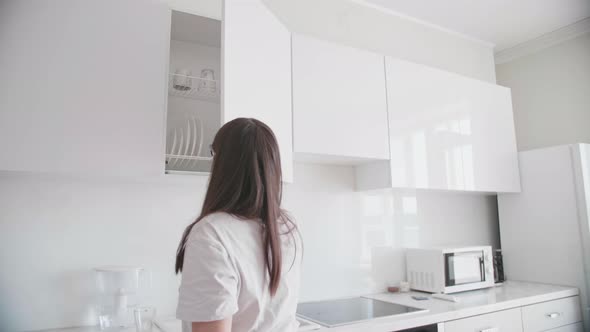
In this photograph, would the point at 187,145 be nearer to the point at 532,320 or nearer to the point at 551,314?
the point at 532,320

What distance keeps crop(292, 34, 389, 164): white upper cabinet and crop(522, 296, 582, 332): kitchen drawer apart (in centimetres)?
116

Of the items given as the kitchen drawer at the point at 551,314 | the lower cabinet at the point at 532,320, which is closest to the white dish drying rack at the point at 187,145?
the lower cabinet at the point at 532,320

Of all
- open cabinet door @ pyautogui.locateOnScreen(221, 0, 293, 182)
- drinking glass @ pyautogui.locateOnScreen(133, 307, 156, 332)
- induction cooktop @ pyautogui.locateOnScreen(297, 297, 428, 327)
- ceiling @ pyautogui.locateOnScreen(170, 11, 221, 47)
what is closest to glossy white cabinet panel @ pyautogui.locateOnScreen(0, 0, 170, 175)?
ceiling @ pyautogui.locateOnScreen(170, 11, 221, 47)

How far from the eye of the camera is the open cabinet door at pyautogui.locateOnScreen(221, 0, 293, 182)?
137 centimetres

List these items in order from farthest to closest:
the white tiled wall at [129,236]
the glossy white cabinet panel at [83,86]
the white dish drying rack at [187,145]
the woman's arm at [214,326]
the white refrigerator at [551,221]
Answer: the white refrigerator at [551,221]
the white dish drying rack at [187,145]
the white tiled wall at [129,236]
the glossy white cabinet panel at [83,86]
the woman's arm at [214,326]

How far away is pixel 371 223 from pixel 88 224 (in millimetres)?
1550

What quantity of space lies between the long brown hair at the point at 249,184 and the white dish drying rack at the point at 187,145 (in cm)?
A: 76

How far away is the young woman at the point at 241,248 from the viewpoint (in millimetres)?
761

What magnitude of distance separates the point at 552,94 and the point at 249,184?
120 inches

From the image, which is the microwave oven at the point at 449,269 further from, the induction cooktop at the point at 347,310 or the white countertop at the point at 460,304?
the induction cooktop at the point at 347,310

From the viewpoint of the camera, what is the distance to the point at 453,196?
2.83 metres

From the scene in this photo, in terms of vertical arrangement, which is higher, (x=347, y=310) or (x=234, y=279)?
(x=234, y=279)

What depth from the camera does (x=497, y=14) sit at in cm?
276

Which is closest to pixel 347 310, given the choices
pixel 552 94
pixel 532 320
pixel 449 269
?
pixel 449 269
